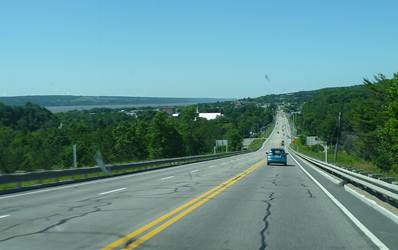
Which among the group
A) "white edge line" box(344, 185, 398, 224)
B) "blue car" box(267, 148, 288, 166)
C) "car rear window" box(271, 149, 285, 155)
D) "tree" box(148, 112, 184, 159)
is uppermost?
"white edge line" box(344, 185, 398, 224)

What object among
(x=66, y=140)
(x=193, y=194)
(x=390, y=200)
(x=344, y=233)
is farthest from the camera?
(x=66, y=140)

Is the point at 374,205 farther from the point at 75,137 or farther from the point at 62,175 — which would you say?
the point at 75,137

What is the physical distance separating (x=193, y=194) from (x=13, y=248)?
34.8ft

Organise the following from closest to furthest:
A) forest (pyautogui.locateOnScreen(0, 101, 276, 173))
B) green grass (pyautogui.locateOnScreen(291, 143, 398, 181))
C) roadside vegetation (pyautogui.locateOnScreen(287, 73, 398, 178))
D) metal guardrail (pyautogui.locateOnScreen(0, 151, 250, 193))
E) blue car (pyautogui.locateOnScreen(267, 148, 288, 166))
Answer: metal guardrail (pyautogui.locateOnScreen(0, 151, 250, 193)) → green grass (pyautogui.locateOnScreen(291, 143, 398, 181)) → blue car (pyautogui.locateOnScreen(267, 148, 288, 166)) → roadside vegetation (pyautogui.locateOnScreen(287, 73, 398, 178)) → forest (pyautogui.locateOnScreen(0, 101, 276, 173))

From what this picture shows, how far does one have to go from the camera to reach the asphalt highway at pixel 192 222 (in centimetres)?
952

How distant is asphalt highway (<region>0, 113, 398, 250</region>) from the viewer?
9516mm

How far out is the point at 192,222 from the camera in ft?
39.7

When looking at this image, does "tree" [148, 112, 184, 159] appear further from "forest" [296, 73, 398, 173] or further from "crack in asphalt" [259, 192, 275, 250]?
"crack in asphalt" [259, 192, 275, 250]

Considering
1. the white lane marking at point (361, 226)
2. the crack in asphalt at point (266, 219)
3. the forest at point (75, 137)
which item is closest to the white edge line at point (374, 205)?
the white lane marking at point (361, 226)

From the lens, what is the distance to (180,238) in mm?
9953

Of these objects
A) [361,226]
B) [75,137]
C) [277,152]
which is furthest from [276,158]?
[75,137]

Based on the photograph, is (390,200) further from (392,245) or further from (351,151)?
(351,151)

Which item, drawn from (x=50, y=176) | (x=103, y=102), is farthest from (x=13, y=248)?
(x=103, y=102)

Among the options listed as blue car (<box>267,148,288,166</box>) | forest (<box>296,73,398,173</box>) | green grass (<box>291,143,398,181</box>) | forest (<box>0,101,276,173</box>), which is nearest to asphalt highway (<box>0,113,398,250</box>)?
green grass (<box>291,143,398,181</box>)
